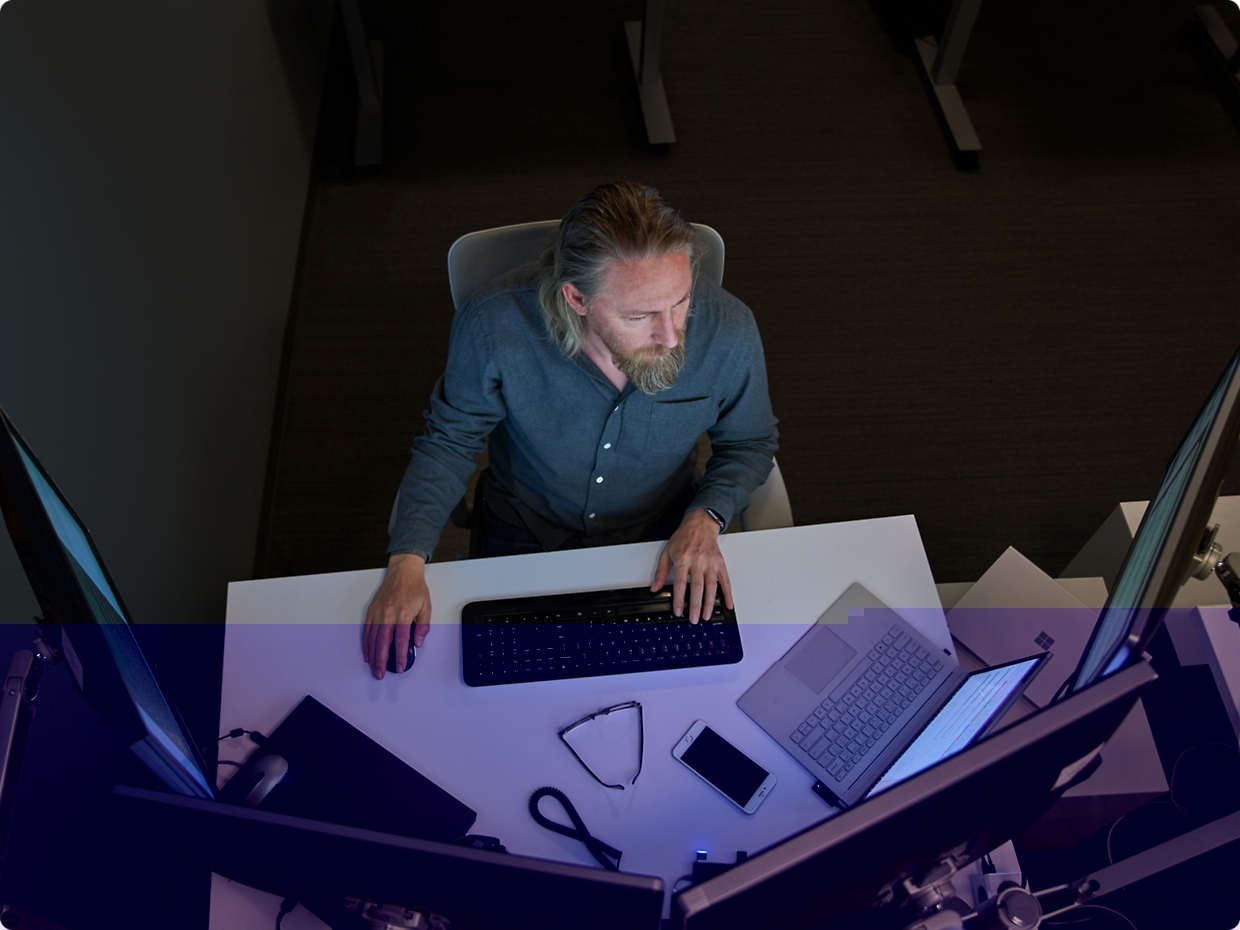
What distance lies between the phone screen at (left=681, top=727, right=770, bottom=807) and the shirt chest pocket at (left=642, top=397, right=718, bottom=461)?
499mm

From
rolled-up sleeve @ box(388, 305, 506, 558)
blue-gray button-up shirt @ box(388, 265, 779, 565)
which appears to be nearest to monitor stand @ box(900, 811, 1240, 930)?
blue-gray button-up shirt @ box(388, 265, 779, 565)

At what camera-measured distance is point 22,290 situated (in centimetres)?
136

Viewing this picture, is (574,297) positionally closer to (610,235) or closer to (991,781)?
(610,235)

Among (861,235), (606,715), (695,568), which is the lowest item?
(861,235)

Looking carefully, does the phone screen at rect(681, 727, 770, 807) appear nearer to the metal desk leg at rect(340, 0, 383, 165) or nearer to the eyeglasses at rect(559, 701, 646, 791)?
the eyeglasses at rect(559, 701, 646, 791)

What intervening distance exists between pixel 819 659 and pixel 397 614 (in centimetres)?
64

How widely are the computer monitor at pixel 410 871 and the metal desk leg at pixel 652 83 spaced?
2666 millimetres

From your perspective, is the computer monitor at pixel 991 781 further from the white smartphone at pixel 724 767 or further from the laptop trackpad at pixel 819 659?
the laptop trackpad at pixel 819 659

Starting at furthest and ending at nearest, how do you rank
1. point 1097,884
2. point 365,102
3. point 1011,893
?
point 365,102, point 1097,884, point 1011,893

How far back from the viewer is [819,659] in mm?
1351

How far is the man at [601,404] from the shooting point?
134 centimetres

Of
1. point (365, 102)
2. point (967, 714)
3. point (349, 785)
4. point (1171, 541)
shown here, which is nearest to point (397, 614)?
point (349, 785)

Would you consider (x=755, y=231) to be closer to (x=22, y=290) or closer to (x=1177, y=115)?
(x=1177, y=115)

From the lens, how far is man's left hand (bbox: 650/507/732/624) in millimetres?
1373
